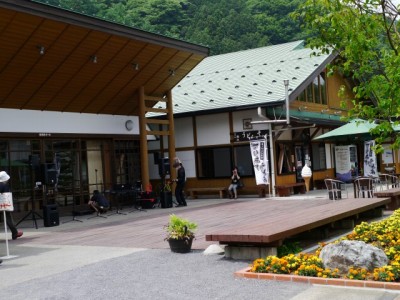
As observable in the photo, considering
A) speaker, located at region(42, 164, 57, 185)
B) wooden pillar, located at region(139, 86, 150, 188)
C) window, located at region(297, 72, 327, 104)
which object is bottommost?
speaker, located at region(42, 164, 57, 185)

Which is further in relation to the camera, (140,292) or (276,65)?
(276,65)

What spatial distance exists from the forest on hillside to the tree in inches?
1283

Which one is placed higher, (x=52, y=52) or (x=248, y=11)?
(x=248, y=11)

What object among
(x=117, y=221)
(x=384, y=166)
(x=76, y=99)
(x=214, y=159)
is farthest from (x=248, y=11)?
(x=117, y=221)

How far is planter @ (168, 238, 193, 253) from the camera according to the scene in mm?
8367

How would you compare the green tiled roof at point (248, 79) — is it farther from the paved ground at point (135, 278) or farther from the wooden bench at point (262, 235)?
the paved ground at point (135, 278)

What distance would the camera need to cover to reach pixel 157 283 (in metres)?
6.47

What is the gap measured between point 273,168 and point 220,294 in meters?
14.7

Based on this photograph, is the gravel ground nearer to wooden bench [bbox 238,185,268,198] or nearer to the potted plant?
the potted plant

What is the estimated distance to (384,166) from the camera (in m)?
29.0

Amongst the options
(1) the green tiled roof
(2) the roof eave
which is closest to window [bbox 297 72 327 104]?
(1) the green tiled roof

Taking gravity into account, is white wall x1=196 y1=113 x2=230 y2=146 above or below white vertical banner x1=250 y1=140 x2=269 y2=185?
above

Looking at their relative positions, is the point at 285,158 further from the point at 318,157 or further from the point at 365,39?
the point at 365,39

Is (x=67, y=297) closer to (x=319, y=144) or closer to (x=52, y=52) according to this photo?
(x=52, y=52)
